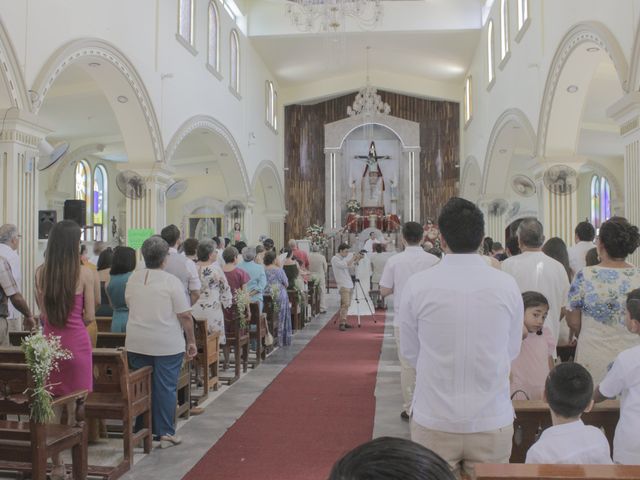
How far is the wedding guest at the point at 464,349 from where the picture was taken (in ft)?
8.16

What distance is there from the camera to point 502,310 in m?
2.53

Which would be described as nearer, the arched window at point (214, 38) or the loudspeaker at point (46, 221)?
the loudspeaker at point (46, 221)

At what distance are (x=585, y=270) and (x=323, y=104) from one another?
20.9m

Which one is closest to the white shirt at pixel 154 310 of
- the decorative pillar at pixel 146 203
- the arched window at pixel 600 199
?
the decorative pillar at pixel 146 203

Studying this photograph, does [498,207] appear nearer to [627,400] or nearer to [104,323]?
[104,323]

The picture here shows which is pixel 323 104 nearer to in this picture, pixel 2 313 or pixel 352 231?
pixel 352 231

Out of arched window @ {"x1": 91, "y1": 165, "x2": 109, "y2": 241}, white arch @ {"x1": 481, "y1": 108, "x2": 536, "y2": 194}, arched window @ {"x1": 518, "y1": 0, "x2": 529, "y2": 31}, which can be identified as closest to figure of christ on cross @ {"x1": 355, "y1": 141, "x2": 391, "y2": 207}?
white arch @ {"x1": 481, "y1": 108, "x2": 536, "y2": 194}

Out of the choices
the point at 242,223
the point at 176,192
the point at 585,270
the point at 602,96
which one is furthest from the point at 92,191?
the point at 585,270

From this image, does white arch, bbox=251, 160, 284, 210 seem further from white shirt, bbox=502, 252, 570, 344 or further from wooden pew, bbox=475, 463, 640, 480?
wooden pew, bbox=475, 463, 640, 480

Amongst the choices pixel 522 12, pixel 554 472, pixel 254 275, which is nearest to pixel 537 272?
pixel 554 472

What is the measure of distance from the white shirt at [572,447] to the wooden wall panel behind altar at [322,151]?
21156mm

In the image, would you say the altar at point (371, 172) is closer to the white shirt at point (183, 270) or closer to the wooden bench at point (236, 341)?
the wooden bench at point (236, 341)

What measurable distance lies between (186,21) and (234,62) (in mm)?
3953

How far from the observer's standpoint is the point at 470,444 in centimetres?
248
